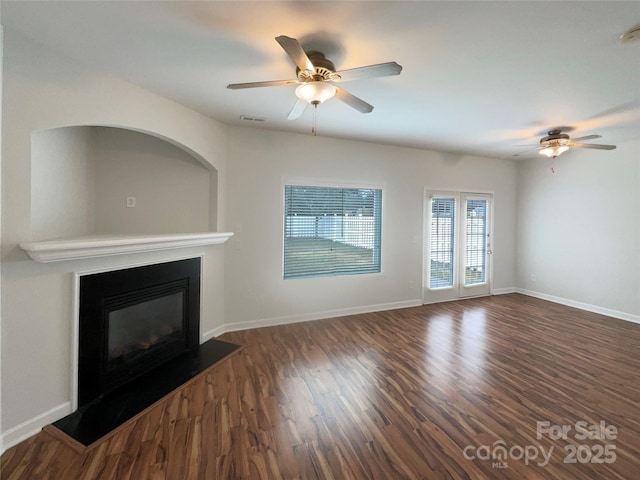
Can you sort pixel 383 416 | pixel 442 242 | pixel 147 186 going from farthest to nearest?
1. pixel 442 242
2. pixel 147 186
3. pixel 383 416

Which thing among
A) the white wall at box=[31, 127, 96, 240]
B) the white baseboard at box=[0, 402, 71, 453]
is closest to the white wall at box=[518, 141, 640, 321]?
the white baseboard at box=[0, 402, 71, 453]

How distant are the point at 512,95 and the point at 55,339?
4.51 metres

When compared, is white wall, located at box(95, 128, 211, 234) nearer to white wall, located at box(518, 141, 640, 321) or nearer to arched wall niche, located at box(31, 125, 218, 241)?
arched wall niche, located at box(31, 125, 218, 241)

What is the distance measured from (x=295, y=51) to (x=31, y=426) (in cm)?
307

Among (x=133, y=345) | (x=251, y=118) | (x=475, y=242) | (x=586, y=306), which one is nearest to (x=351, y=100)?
(x=251, y=118)

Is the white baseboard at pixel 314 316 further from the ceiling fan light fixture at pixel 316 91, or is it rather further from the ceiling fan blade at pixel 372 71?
the ceiling fan blade at pixel 372 71

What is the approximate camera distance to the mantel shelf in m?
1.77

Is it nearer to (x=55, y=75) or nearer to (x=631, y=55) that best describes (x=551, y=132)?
(x=631, y=55)

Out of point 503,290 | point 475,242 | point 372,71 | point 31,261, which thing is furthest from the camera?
point 503,290

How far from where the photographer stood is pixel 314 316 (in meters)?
4.20

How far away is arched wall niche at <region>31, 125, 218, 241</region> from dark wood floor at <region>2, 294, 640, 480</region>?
1.68 m

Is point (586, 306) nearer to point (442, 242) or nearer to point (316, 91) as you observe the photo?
point (442, 242)

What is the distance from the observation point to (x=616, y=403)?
7.44 feet

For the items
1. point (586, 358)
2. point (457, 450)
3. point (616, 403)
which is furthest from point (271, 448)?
point (586, 358)
